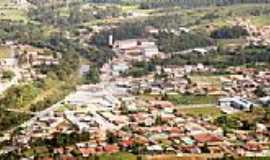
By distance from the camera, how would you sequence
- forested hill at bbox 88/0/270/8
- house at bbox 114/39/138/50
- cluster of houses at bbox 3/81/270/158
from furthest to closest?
forested hill at bbox 88/0/270/8, house at bbox 114/39/138/50, cluster of houses at bbox 3/81/270/158

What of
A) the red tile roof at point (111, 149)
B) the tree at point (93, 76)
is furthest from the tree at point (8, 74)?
the red tile roof at point (111, 149)

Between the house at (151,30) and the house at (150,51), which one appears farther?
the house at (151,30)

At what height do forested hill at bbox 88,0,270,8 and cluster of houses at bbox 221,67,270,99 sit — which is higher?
forested hill at bbox 88,0,270,8

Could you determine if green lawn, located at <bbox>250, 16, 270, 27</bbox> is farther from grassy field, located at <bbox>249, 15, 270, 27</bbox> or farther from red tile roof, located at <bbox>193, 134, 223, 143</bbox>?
red tile roof, located at <bbox>193, 134, 223, 143</bbox>

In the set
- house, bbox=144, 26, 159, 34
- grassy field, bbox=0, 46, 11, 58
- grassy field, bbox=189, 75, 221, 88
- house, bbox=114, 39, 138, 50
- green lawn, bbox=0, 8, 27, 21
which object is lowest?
grassy field, bbox=189, 75, 221, 88

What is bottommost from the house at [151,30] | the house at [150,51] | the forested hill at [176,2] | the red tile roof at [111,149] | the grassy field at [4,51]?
the red tile roof at [111,149]

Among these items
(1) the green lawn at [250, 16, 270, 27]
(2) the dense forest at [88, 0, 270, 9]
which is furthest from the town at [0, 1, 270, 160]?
(2) the dense forest at [88, 0, 270, 9]

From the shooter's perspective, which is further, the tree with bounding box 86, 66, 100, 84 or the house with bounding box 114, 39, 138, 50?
the house with bounding box 114, 39, 138, 50

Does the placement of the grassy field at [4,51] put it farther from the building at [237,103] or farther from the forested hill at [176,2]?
the forested hill at [176,2]

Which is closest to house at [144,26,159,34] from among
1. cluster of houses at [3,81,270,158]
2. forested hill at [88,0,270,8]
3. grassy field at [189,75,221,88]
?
forested hill at [88,0,270,8]

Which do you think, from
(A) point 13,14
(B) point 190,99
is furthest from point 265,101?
(A) point 13,14

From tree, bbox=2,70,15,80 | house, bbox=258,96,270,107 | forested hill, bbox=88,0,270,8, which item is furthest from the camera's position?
forested hill, bbox=88,0,270,8
